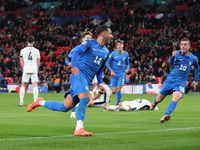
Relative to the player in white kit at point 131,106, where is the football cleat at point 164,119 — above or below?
above

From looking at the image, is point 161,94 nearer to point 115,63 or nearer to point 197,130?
point 197,130

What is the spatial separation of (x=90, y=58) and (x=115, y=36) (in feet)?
108

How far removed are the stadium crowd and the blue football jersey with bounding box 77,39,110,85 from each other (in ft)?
83.0

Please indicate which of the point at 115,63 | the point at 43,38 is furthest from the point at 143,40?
the point at 115,63

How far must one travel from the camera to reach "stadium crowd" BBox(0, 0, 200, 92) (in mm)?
36000

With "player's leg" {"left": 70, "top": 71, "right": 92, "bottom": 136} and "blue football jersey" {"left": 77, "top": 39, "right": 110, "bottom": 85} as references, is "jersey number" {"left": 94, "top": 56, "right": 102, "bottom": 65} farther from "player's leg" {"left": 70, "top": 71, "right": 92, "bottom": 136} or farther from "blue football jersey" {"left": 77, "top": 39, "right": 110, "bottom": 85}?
"player's leg" {"left": 70, "top": 71, "right": 92, "bottom": 136}

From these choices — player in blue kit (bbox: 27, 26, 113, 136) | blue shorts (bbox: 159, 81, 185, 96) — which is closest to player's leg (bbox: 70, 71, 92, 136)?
player in blue kit (bbox: 27, 26, 113, 136)

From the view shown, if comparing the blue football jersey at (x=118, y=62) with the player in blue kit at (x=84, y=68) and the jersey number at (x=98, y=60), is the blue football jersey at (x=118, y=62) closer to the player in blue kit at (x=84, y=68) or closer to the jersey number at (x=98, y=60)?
the player in blue kit at (x=84, y=68)

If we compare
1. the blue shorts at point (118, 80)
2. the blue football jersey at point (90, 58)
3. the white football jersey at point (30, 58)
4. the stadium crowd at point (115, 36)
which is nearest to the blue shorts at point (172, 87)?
the blue football jersey at point (90, 58)

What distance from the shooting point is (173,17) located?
3988 cm

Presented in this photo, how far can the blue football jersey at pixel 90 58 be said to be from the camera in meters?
8.37

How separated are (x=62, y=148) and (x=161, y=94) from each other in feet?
19.7

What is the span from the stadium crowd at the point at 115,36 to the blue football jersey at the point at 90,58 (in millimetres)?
25298

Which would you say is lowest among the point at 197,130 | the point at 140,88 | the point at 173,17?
the point at 140,88
